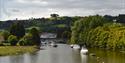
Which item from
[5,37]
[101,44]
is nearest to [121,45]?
[101,44]

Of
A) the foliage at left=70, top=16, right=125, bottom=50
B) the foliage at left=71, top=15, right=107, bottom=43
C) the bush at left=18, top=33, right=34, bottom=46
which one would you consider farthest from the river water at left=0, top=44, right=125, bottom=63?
the foliage at left=71, top=15, right=107, bottom=43

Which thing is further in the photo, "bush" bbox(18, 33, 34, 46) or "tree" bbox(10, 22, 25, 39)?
"tree" bbox(10, 22, 25, 39)

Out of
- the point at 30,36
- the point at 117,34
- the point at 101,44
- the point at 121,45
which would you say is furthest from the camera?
the point at 30,36

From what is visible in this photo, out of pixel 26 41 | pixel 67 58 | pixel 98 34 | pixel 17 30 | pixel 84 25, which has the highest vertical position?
pixel 84 25

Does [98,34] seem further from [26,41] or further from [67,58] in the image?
[67,58]

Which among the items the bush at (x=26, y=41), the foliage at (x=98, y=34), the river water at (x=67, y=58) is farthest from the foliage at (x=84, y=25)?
the river water at (x=67, y=58)

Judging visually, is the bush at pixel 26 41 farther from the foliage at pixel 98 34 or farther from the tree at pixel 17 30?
the foliage at pixel 98 34

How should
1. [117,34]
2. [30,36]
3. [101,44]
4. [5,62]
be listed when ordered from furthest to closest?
[30,36]
[101,44]
[117,34]
[5,62]

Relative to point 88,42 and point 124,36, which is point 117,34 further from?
point 88,42

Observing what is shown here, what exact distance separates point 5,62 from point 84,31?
Result: 261 ft

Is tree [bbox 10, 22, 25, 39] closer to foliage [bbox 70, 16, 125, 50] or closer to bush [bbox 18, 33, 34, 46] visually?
bush [bbox 18, 33, 34, 46]

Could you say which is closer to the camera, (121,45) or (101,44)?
(121,45)

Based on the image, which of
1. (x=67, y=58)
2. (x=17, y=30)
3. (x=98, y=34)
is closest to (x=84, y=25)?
(x=98, y=34)

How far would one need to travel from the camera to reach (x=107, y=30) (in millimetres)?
137500
